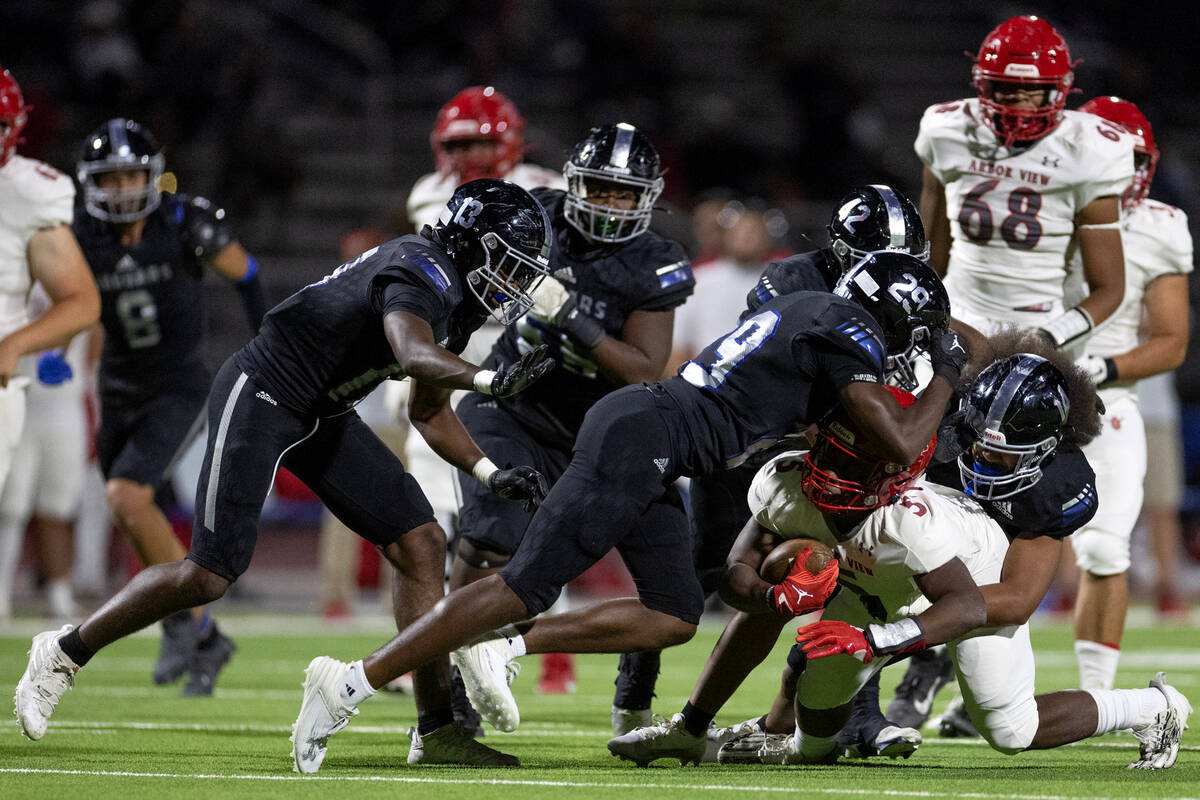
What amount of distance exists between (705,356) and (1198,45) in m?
13.2

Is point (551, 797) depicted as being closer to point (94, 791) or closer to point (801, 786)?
point (801, 786)

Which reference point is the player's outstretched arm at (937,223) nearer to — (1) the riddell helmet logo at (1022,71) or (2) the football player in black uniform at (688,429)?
(1) the riddell helmet logo at (1022,71)

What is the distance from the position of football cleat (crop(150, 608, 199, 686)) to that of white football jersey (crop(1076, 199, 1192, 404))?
3763mm

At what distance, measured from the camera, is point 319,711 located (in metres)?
4.57

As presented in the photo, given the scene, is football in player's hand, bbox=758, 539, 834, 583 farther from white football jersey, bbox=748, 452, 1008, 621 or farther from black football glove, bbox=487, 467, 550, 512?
black football glove, bbox=487, 467, 550, 512

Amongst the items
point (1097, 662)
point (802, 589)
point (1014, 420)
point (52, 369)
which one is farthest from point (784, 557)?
point (52, 369)

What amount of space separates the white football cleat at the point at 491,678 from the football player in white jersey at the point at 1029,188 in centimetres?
229

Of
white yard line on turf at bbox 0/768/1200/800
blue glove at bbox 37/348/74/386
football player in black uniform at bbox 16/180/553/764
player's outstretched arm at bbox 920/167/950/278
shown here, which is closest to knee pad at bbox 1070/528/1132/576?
player's outstretched arm at bbox 920/167/950/278

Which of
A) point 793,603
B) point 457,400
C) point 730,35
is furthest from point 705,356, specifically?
point 730,35

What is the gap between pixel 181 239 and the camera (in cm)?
735

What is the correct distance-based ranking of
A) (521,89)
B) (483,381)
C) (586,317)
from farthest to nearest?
(521,89), (586,317), (483,381)

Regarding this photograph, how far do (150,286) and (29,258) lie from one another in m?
0.93

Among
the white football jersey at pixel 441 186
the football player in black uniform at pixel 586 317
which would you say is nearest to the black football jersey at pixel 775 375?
the football player in black uniform at pixel 586 317

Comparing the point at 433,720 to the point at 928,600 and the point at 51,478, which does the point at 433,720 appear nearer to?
the point at 928,600
